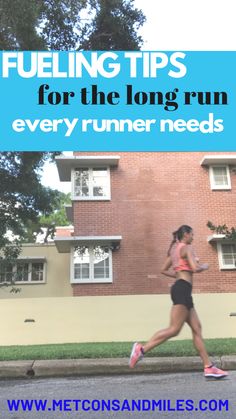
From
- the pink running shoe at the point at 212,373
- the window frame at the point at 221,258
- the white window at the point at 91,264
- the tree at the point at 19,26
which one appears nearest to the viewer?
the pink running shoe at the point at 212,373

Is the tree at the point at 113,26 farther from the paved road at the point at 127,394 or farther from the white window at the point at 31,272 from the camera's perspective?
the white window at the point at 31,272

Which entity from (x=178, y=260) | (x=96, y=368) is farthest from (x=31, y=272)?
(x=178, y=260)

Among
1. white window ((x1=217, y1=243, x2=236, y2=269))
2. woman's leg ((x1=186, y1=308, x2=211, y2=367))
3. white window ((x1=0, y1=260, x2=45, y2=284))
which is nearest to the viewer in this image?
woman's leg ((x1=186, y1=308, x2=211, y2=367))

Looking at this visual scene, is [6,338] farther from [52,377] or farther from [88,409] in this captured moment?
[88,409]

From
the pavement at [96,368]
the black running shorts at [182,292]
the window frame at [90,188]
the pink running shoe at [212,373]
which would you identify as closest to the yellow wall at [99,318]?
the pavement at [96,368]

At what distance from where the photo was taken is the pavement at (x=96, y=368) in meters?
7.83

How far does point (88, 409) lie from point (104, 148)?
2683 millimetres

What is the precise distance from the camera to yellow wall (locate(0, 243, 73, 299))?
24.1 m

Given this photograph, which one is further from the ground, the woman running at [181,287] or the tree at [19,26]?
the tree at [19,26]

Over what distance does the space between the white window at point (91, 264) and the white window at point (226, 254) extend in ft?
13.4

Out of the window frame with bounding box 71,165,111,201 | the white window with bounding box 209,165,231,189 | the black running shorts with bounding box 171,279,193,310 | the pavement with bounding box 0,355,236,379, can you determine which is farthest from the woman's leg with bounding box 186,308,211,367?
the white window with bounding box 209,165,231,189

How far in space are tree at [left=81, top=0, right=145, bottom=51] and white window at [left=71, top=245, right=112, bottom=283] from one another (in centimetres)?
873

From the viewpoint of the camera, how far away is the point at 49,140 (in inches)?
188

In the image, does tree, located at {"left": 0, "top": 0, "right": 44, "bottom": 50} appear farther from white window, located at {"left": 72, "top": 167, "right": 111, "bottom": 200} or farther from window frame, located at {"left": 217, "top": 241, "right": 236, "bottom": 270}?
window frame, located at {"left": 217, "top": 241, "right": 236, "bottom": 270}
